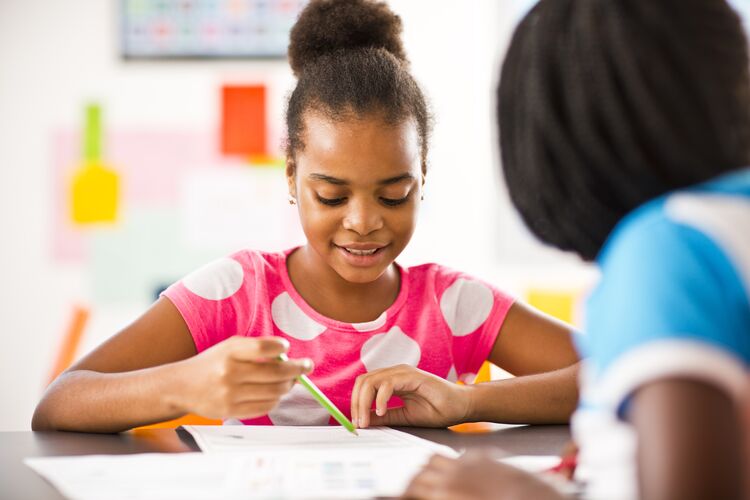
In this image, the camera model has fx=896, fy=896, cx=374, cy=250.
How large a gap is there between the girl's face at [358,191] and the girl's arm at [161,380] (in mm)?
233

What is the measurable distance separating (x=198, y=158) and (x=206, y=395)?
1805 millimetres

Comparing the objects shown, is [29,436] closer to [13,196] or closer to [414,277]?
[414,277]

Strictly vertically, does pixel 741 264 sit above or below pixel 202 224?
above

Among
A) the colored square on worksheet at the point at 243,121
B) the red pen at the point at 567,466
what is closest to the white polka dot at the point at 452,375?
the red pen at the point at 567,466

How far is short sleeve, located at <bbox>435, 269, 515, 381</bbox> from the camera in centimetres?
134

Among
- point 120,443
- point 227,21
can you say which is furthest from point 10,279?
point 120,443

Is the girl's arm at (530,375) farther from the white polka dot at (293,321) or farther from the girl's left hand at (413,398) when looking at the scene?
the white polka dot at (293,321)

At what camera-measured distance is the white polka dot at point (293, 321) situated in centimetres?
128

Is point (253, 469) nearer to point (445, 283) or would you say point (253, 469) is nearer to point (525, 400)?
point (525, 400)

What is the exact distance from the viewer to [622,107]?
0.55 m

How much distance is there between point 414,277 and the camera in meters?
1.39

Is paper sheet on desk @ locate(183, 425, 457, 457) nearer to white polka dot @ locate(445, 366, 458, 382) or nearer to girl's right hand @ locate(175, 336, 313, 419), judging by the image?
girl's right hand @ locate(175, 336, 313, 419)

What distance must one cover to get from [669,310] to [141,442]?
66cm

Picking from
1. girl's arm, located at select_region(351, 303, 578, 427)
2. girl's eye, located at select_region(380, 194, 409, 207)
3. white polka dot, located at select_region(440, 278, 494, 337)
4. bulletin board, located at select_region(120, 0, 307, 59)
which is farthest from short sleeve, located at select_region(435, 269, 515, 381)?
bulletin board, located at select_region(120, 0, 307, 59)
